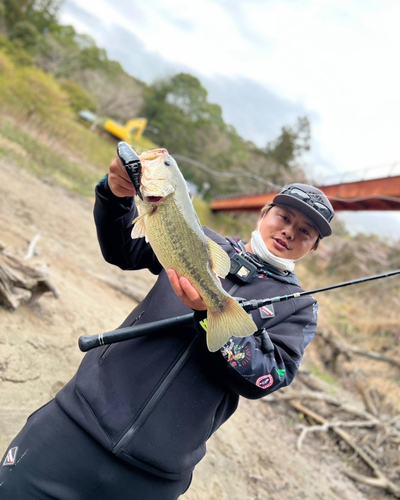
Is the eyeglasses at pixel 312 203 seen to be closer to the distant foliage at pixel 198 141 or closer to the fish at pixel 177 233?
the fish at pixel 177 233

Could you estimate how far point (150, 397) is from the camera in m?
1.71

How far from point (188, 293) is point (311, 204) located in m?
0.95

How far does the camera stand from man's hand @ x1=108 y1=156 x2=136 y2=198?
1842mm

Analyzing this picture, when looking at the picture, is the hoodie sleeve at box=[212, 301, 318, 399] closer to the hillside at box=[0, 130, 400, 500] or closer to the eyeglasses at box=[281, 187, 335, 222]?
the eyeglasses at box=[281, 187, 335, 222]

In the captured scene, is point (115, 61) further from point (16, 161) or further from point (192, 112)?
point (16, 161)

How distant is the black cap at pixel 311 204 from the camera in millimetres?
2076

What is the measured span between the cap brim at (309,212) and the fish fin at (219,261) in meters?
0.57

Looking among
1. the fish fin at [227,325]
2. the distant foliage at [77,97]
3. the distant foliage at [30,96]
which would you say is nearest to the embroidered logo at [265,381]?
the fish fin at [227,325]

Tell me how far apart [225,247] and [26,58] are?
36.6 metres

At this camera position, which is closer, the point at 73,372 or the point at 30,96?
the point at 73,372

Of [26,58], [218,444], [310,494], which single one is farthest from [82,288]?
[26,58]

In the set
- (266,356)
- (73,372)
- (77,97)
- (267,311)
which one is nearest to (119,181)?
(267,311)

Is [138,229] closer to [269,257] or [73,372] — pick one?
[269,257]

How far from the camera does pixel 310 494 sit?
5141mm
